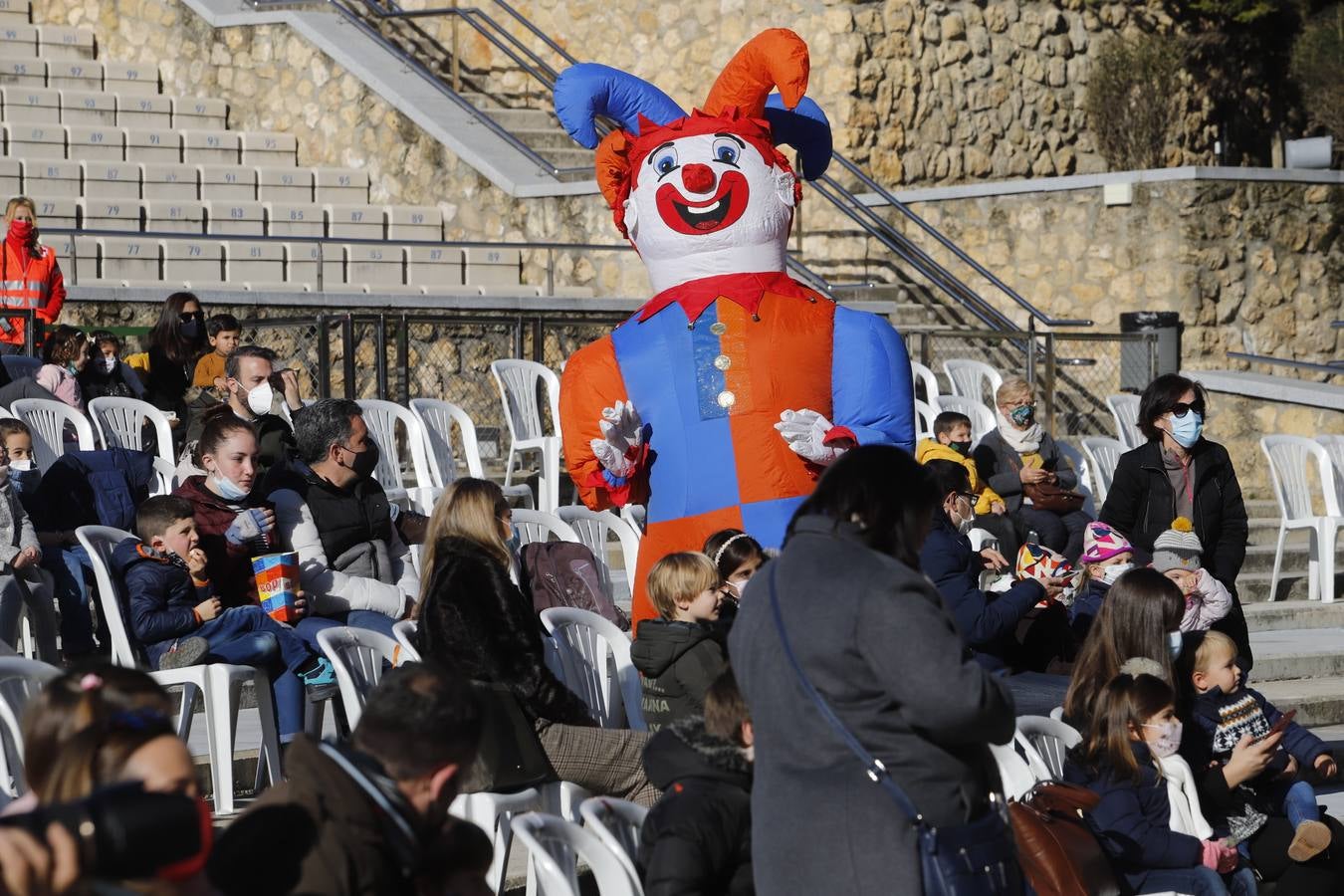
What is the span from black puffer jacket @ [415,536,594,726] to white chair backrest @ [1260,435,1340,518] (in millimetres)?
5376

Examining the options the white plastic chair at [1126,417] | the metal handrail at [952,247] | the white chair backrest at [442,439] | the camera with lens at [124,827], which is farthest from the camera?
the metal handrail at [952,247]

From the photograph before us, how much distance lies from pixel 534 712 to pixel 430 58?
11.4m

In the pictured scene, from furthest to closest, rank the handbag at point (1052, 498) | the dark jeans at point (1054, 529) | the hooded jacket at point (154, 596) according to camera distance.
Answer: the handbag at point (1052, 498)
the dark jeans at point (1054, 529)
the hooded jacket at point (154, 596)

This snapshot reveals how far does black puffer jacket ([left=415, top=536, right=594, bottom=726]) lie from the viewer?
4.73 metres

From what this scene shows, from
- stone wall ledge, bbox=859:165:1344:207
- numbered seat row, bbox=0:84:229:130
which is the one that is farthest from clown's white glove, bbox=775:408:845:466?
numbered seat row, bbox=0:84:229:130

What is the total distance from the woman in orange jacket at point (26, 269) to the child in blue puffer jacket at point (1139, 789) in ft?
21.8

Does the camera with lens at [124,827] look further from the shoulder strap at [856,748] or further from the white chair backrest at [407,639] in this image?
the white chair backrest at [407,639]

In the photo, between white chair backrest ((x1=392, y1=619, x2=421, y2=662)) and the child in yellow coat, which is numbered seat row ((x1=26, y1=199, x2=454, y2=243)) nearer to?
the child in yellow coat

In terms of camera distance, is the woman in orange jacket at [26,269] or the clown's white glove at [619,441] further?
the woman in orange jacket at [26,269]

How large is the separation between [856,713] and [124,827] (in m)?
1.35

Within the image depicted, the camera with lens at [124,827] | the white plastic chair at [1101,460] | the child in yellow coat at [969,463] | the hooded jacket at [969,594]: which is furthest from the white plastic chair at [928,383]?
the camera with lens at [124,827]

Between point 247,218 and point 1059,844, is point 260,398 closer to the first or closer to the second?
point 1059,844

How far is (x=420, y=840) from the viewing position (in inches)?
104

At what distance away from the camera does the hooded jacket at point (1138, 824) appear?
4.50 metres
